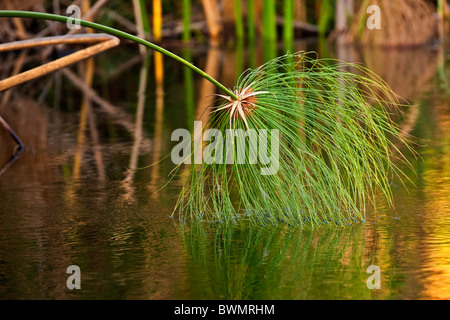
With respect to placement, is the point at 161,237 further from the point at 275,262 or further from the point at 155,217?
the point at 275,262

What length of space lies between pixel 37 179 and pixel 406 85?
13.8 ft

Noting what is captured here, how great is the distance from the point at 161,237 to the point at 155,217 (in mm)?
317

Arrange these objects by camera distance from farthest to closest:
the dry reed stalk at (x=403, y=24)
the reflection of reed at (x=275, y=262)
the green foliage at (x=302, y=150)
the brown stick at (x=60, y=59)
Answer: the dry reed stalk at (x=403, y=24)
the brown stick at (x=60, y=59)
the green foliage at (x=302, y=150)
the reflection of reed at (x=275, y=262)

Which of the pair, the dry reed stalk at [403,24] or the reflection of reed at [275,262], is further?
the dry reed stalk at [403,24]

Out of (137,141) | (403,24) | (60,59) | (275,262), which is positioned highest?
(403,24)

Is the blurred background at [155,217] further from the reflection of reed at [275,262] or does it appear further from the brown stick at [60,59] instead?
the brown stick at [60,59]

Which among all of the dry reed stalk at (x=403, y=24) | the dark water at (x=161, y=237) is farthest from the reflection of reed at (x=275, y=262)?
the dry reed stalk at (x=403, y=24)

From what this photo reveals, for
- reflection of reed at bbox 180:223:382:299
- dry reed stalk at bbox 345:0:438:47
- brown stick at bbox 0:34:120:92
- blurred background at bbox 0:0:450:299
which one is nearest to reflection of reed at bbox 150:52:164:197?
blurred background at bbox 0:0:450:299

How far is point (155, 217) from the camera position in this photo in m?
3.73

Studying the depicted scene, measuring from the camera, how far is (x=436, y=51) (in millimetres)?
11422

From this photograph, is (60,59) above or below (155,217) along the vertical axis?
above

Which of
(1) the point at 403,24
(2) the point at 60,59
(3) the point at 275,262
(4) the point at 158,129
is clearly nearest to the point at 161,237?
(3) the point at 275,262

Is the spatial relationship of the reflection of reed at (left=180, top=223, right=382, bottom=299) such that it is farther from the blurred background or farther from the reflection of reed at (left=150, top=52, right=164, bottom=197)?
the reflection of reed at (left=150, top=52, right=164, bottom=197)

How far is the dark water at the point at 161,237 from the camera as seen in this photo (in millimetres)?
2783
